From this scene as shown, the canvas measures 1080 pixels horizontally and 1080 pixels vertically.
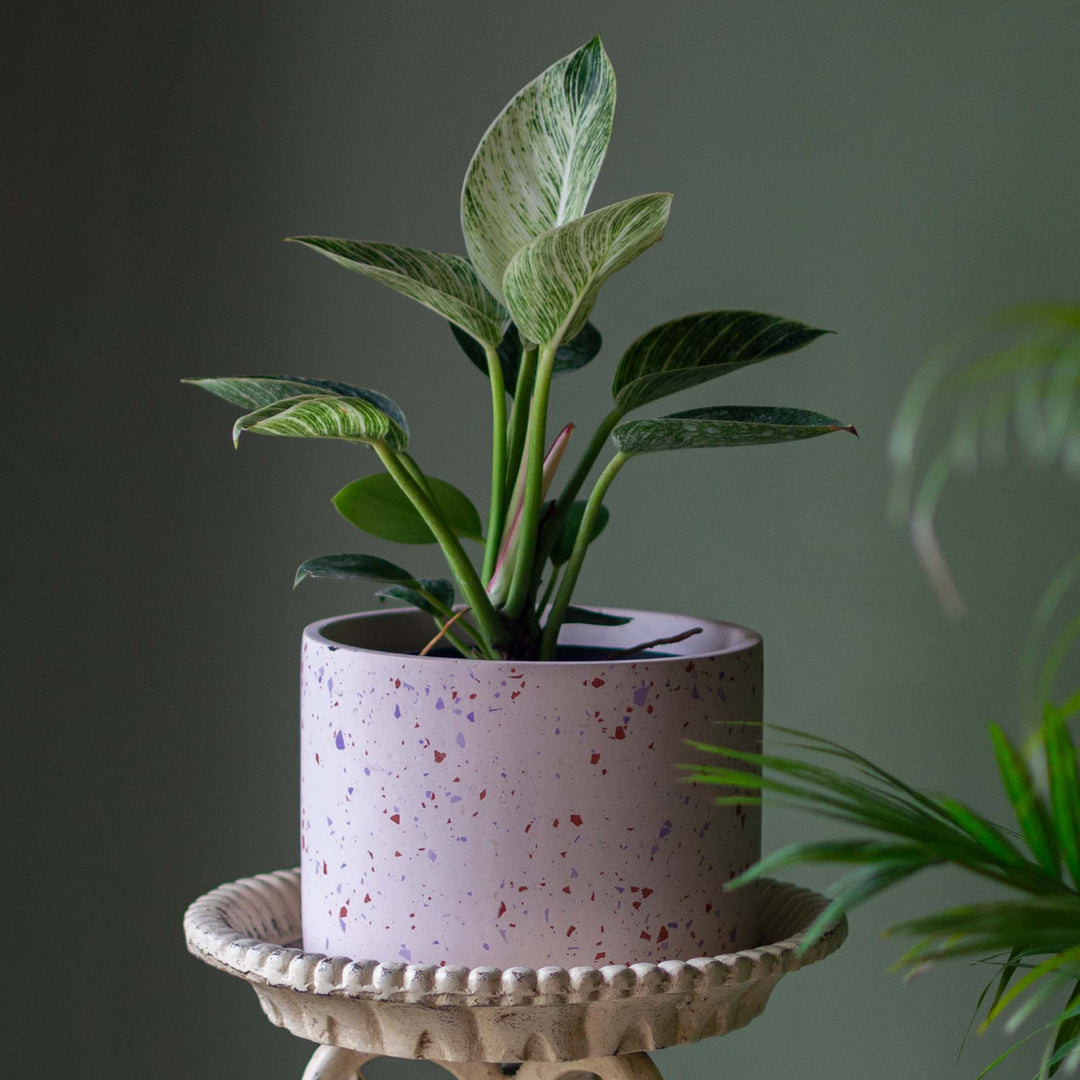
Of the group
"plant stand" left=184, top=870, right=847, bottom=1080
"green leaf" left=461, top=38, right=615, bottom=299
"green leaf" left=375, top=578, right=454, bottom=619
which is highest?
"green leaf" left=461, top=38, right=615, bottom=299

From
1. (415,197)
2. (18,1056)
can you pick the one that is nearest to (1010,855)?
(415,197)

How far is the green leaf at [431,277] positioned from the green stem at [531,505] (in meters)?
0.05

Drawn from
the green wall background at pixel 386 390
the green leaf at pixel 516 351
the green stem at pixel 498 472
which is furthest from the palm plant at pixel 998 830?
the green wall background at pixel 386 390

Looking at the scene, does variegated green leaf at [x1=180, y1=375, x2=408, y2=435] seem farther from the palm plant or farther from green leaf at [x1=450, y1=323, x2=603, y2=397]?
the palm plant

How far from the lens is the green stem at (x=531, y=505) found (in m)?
0.81

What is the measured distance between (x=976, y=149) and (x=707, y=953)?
2.44 ft

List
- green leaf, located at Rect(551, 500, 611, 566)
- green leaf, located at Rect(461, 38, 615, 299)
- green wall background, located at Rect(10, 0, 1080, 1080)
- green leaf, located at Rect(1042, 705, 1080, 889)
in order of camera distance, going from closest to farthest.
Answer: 1. green leaf, located at Rect(1042, 705, 1080, 889)
2. green leaf, located at Rect(461, 38, 615, 299)
3. green leaf, located at Rect(551, 500, 611, 566)
4. green wall background, located at Rect(10, 0, 1080, 1080)

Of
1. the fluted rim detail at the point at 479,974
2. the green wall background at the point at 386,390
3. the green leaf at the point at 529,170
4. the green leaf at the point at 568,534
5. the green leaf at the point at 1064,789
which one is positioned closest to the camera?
the green leaf at the point at 1064,789

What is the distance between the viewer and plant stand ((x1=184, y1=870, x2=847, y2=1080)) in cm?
68

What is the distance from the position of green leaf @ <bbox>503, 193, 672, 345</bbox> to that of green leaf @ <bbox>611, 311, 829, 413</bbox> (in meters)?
0.07

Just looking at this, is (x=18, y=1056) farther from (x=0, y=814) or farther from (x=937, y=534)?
(x=937, y=534)

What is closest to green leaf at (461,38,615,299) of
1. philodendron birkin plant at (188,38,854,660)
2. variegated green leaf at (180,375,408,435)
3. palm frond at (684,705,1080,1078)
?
philodendron birkin plant at (188,38,854,660)

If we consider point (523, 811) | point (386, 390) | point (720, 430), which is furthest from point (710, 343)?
point (386, 390)

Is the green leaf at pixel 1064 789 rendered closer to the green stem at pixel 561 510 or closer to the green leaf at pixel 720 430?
the green leaf at pixel 720 430
